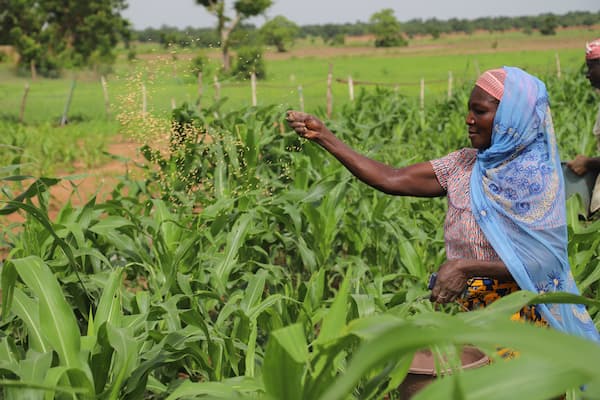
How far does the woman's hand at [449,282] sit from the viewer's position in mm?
1856

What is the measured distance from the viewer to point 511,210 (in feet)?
6.31

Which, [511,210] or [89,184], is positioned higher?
[511,210]

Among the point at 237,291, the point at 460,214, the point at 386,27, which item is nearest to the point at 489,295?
the point at 460,214

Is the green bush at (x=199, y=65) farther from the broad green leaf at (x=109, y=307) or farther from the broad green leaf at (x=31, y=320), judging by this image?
the broad green leaf at (x=31, y=320)

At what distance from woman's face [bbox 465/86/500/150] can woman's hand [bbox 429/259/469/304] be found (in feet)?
1.14

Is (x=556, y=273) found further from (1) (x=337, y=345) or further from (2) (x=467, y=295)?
(1) (x=337, y=345)

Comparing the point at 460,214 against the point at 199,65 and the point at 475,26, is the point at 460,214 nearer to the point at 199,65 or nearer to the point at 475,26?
the point at 199,65

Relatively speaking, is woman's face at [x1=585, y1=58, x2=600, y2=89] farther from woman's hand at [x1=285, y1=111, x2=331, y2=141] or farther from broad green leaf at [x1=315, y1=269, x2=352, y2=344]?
broad green leaf at [x1=315, y1=269, x2=352, y2=344]

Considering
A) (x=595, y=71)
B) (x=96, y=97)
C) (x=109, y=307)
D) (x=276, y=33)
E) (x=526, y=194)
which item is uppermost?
(x=276, y=33)

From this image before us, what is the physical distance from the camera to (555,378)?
2.46ft

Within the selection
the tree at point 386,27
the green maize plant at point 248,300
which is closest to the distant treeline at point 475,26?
the tree at point 386,27

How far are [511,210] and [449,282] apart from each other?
0.90 feet

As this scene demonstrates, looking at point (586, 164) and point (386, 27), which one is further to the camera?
→ point (386, 27)

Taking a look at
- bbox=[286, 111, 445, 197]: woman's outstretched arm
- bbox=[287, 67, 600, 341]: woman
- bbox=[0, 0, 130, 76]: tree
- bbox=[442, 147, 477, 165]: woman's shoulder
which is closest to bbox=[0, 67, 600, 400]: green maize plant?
bbox=[287, 67, 600, 341]: woman
